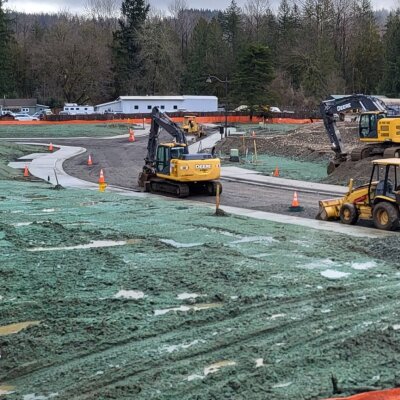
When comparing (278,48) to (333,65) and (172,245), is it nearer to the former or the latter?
(333,65)

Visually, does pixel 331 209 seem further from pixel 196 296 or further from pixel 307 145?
pixel 307 145

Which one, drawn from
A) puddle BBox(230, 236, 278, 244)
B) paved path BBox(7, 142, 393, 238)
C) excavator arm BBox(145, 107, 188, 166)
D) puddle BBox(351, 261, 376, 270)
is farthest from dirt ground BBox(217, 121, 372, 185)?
puddle BBox(351, 261, 376, 270)

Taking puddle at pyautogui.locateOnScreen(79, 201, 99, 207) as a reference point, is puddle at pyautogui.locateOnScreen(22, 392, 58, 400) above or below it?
below

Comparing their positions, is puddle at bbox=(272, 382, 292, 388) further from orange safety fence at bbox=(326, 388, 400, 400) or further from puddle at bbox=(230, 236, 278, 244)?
puddle at bbox=(230, 236, 278, 244)

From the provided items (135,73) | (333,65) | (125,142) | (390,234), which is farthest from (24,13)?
(390,234)

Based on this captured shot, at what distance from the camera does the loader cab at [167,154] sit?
27.6m

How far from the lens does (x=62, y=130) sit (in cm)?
6769

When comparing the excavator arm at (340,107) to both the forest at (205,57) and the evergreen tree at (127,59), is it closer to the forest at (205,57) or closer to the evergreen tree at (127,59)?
the forest at (205,57)

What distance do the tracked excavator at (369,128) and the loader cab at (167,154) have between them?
9.19 m

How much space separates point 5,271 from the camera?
509 inches

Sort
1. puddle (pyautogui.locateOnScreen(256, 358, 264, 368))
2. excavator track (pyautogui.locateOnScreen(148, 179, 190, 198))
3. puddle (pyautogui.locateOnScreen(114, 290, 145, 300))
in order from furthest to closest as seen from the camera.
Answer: excavator track (pyautogui.locateOnScreen(148, 179, 190, 198))
puddle (pyautogui.locateOnScreen(114, 290, 145, 300))
puddle (pyautogui.locateOnScreen(256, 358, 264, 368))

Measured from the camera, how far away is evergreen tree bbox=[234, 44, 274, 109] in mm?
81938

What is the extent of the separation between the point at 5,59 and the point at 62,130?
1557 inches

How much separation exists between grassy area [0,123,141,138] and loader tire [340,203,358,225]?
47.7m
